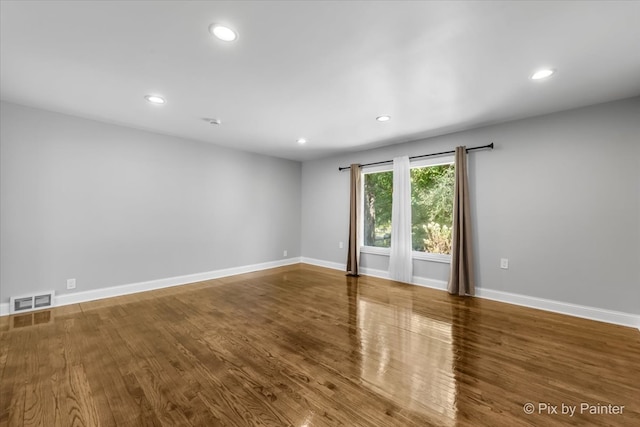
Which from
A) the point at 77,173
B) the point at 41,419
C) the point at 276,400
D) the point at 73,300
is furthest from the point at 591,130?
the point at 73,300

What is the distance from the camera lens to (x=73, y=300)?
3.38m

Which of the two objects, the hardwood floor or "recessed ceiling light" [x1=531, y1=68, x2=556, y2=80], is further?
"recessed ceiling light" [x1=531, y1=68, x2=556, y2=80]

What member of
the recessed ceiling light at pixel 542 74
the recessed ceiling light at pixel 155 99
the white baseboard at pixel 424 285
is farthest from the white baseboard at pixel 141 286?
the recessed ceiling light at pixel 542 74

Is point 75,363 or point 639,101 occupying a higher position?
point 639,101

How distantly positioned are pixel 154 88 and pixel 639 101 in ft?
17.0

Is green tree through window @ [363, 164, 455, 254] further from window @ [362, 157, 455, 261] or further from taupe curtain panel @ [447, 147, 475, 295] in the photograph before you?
taupe curtain panel @ [447, 147, 475, 295]

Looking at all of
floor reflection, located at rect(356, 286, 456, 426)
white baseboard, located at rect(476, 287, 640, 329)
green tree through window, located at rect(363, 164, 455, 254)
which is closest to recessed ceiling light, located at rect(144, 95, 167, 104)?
floor reflection, located at rect(356, 286, 456, 426)

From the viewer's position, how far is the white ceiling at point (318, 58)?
1.65m

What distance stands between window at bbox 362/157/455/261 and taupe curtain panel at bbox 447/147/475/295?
0.26 metres

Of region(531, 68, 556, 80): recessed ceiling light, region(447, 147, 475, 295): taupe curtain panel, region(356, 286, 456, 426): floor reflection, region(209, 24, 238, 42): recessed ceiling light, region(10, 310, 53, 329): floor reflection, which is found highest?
region(531, 68, 556, 80): recessed ceiling light

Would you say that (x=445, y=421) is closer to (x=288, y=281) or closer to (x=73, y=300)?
(x=288, y=281)

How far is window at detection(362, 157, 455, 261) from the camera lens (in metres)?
4.14

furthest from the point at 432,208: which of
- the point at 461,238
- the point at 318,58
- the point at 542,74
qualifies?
the point at 318,58

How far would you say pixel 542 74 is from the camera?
92.7 inches
